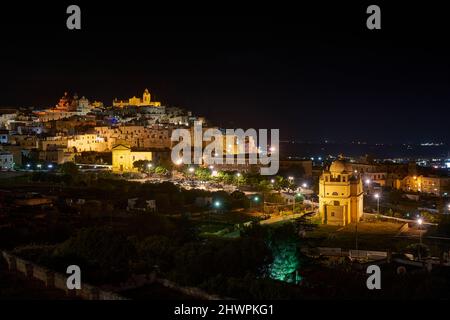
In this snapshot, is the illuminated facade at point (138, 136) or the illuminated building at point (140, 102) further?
the illuminated building at point (140, 102)

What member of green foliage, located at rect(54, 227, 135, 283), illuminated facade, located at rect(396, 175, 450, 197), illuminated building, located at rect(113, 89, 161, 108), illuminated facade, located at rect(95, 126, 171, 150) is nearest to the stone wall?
green foliage, located at rect(54, 227, 135, 283)

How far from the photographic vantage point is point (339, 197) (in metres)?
24.9

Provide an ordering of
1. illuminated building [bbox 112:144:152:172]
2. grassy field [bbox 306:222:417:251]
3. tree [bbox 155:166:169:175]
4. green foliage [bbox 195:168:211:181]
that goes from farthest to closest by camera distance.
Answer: illuminated building [bbox 112:144:152:172] < tree [bbox 155:166:169:175] < green foliage [bbox 195:168:211:181] < grassy field [bbox 306:222:417:251]

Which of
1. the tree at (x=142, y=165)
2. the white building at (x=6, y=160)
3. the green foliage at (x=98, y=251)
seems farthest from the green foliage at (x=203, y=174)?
the green foliage at (x=98, y=251)

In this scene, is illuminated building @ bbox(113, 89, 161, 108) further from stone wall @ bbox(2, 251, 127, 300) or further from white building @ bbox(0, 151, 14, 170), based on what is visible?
stone wall @ bbox(2, 251, 127, 300)

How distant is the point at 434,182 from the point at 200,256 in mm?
36788

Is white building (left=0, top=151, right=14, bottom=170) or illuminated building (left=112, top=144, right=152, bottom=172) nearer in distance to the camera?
white building (left=0, top=151, right=14, bottom=170)

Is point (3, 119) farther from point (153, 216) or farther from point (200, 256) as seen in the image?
point (200, 256)

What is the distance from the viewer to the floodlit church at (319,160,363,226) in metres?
24.8

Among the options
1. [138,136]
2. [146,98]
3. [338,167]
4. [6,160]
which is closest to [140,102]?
[146,98]

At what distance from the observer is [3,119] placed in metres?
58.3

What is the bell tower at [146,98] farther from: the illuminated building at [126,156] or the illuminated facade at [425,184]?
the illuminated facade at [425,184]

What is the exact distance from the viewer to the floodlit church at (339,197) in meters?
24.8
